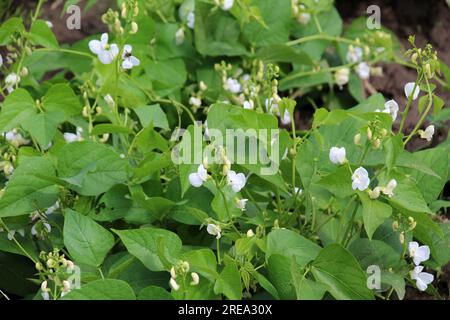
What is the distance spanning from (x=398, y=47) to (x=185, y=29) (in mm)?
739

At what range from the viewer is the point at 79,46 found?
238 cm

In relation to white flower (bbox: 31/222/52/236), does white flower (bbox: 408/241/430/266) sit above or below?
below

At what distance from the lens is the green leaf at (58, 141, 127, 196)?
163 cm

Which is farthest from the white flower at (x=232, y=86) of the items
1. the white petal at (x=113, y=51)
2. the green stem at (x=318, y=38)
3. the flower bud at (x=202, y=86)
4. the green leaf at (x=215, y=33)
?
the white petal at (x=113, y=51)

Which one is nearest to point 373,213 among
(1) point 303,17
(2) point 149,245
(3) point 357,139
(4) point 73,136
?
(3) point 357,139

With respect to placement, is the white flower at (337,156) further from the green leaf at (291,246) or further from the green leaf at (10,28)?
the green leaf at (10,28)

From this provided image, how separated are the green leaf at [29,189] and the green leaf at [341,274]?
0.54 meters

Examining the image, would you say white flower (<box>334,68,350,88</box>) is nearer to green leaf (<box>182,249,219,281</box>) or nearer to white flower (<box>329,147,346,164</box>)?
white flower (<box>329,147,346,164</box>)

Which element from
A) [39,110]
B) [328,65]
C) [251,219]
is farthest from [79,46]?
[251,219]

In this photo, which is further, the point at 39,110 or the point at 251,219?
the point at 39,110

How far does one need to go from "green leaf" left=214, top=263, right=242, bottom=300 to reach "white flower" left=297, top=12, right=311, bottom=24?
1.20 meters

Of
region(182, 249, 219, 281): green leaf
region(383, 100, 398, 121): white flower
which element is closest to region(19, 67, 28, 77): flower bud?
region(182, 249, 219, 281): green leaf

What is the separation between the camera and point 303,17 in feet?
8.12
